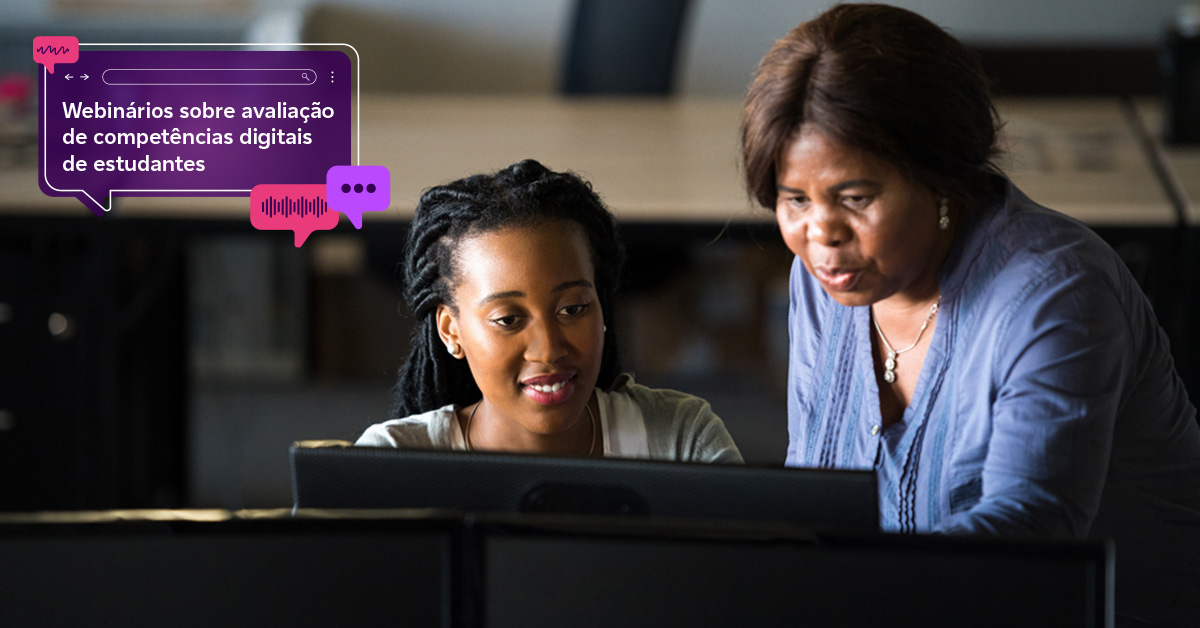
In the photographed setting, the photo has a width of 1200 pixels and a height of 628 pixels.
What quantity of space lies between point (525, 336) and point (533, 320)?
0.05 ft

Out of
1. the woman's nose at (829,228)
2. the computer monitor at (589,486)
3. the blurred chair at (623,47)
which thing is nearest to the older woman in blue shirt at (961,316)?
the woman's nose at (829,228)

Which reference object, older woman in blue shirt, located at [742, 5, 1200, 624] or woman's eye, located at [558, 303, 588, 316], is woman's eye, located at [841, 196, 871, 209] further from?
woman's eye, located at [558, 303, 588, 316]

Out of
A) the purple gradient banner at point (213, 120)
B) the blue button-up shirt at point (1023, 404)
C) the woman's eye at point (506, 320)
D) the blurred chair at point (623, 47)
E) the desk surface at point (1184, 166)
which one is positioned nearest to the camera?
the blue button-up shirt at point (1023, 404)

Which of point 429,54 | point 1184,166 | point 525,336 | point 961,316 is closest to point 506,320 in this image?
point 525,336

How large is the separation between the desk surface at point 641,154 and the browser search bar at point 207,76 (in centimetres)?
43

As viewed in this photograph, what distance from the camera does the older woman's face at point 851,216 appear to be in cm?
88

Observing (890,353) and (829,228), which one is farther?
(890,353)

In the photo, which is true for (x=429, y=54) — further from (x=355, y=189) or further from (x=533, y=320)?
(x=533, y=320)

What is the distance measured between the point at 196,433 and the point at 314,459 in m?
2.51

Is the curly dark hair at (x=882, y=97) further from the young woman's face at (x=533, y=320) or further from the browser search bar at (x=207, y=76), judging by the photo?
the browser search bar at (x=207, y=76)

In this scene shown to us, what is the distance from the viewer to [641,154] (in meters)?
2.45

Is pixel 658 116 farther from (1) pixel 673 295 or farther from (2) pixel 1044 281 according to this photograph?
(2) pixel 1044 281

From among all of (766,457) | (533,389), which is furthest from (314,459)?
(766,457)

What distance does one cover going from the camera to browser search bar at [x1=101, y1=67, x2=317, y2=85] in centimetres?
112
